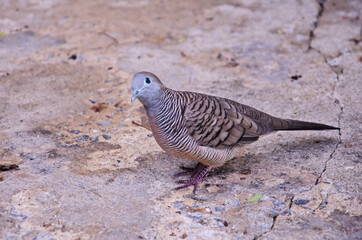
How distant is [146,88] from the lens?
3.42m

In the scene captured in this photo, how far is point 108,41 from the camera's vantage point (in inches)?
249

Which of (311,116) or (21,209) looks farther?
(311,116)

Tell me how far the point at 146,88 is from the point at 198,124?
541mm

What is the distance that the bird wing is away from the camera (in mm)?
3652

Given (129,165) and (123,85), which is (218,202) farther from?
(123,85)

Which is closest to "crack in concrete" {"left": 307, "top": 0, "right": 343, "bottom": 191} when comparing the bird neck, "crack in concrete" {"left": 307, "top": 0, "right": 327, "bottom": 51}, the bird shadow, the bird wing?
"crack in concrete" {"left": 307, "top": 0, "right": 327, "bottom": 51}

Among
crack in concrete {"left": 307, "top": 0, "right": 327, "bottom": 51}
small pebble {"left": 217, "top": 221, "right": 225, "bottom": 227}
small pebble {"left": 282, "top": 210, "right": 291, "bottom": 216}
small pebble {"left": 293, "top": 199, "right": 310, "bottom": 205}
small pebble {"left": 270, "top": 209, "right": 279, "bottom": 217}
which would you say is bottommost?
small pebble {"left": 217, "top": 221, "right": 225, "bottom": 227}

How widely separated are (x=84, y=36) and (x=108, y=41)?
1.31ft

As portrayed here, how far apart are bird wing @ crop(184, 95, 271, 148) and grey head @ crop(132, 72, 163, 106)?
0.33 m

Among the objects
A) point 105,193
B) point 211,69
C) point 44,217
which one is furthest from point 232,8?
point 44,217

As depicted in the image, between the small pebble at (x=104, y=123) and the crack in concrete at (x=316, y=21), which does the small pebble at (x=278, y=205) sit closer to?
the small pebble at (x=104, y=123)

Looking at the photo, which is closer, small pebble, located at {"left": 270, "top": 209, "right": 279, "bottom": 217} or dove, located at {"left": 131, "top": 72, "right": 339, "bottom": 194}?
small pebble, located at {"left": 270, "top": 209, "right": 279, "bottom": 217}

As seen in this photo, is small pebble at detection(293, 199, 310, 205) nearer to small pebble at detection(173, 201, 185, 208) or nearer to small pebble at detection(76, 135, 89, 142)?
small pebble at detection(173, 201, 185, 208)

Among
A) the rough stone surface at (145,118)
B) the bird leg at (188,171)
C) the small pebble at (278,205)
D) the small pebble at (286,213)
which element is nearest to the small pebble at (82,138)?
the rough stone surface at (145,118)
